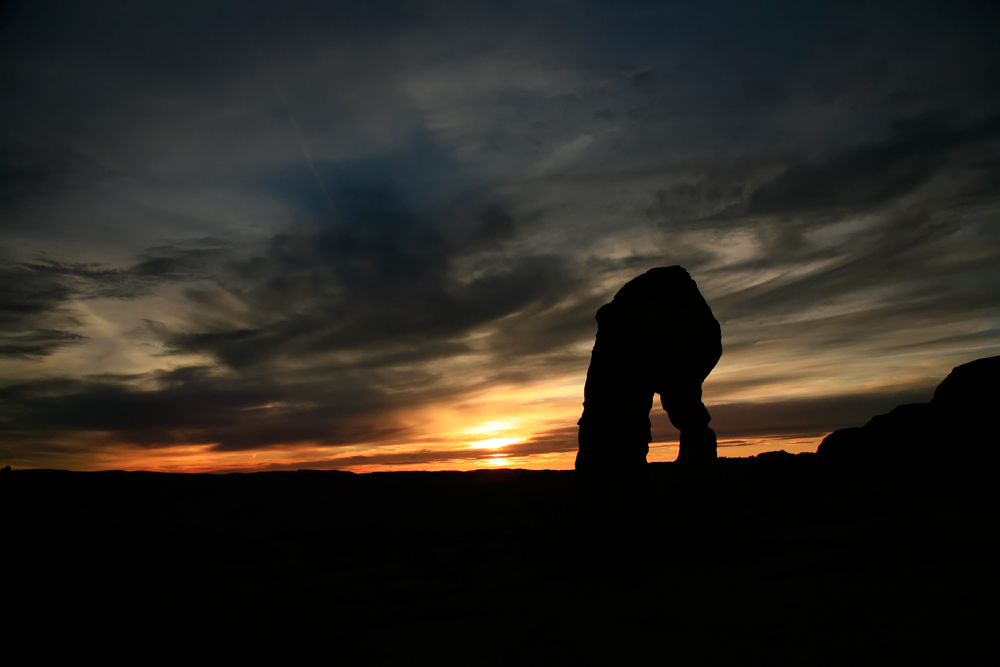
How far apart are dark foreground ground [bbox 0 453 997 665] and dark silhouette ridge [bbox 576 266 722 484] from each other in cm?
145

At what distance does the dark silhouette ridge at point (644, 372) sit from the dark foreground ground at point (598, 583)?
145 centimetres

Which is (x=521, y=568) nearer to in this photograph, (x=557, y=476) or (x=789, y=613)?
(x=789, y=613)

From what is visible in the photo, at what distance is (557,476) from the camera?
3474 inches

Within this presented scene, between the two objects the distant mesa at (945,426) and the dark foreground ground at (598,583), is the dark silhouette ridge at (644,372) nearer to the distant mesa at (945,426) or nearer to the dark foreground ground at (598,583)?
the dark foreground ground at (598,583)

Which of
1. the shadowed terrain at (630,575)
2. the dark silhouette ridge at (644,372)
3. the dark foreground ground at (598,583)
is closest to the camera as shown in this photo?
the dark foreground ground at (598,583)

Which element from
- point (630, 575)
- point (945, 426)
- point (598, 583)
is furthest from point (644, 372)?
point (945, 426)

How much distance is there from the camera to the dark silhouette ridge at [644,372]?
17109 mm

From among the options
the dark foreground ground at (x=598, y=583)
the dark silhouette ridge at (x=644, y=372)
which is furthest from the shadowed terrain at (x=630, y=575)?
the dark silhouette ridge at (x=644, y=372)

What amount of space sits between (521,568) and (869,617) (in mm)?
12599

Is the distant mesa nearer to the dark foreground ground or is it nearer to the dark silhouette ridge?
the dark foreground ground

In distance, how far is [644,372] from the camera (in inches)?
727

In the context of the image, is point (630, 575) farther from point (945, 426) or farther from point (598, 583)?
point (945, 426)

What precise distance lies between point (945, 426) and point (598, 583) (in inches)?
702

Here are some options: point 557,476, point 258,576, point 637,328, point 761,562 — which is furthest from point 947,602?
point 557,476
